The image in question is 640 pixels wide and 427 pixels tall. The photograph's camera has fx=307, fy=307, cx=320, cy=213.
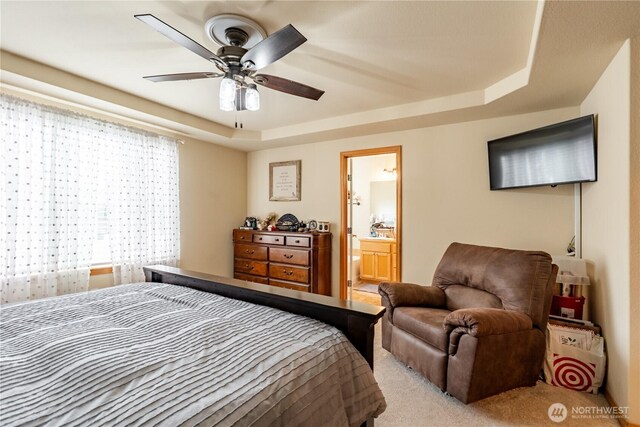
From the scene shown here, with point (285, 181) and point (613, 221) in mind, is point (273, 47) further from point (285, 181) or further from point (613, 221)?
point (285, 181)

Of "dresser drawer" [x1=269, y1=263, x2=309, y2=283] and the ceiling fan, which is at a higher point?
the ceiling fan

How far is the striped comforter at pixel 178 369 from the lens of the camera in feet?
2.69

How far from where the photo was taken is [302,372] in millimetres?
1069

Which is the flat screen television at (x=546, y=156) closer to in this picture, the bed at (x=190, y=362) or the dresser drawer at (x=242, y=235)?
the bed at (x=190, y=362)

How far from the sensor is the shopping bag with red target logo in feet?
6.91

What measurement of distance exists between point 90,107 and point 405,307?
350 centimetres

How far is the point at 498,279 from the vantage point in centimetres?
238

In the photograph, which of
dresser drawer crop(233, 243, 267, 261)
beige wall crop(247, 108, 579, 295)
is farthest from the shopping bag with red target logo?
dresser drawer crop(233, 243, 267, 261)

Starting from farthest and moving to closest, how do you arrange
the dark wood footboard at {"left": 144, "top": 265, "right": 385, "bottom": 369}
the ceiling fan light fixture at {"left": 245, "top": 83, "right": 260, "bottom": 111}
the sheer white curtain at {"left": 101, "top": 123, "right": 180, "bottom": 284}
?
the sheer white curtain at {"left": 101, "top": 123, "right": 180, "bottom": 284}
the ceiling fan light fixture at {"left": 245, "top": 83, "right": 260, "bottom": 111}
the dark wood footboard at {"left": 144, "top": 265, "right": 385, "bottom": 369}

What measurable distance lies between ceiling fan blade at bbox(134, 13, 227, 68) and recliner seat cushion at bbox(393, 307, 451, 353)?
218 cm

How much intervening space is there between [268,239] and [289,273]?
57 centimetres

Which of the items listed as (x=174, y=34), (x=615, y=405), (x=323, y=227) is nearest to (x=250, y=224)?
(x=323, y=227)

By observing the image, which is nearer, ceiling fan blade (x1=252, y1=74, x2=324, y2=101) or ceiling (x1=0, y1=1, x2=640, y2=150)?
ceiling (x1=0, y1=1, x2=640, y2=150)

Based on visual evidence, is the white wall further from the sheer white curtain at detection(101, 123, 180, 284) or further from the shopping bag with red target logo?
the sheer white curtain at detection(101, 123, 180, 284)
